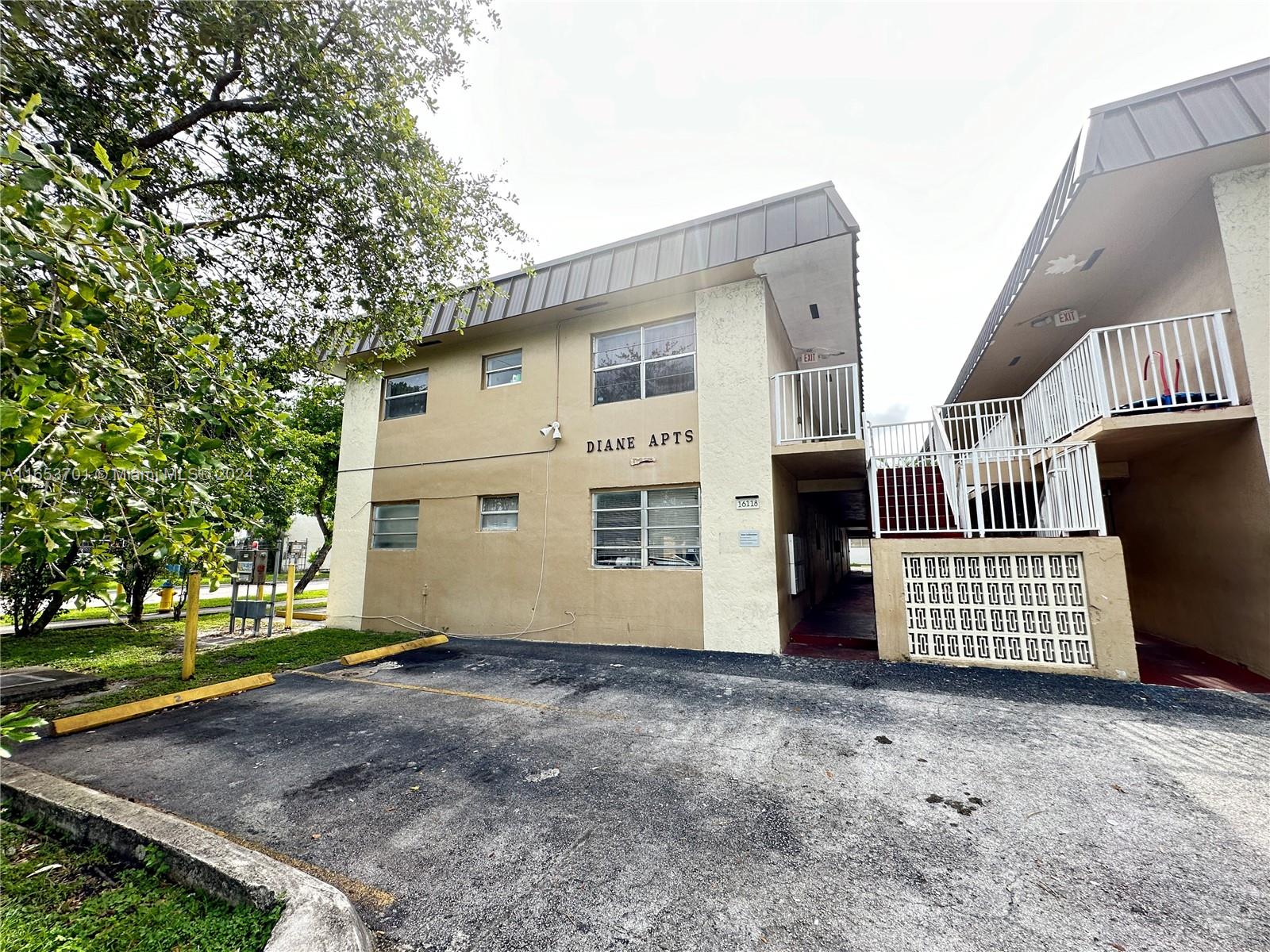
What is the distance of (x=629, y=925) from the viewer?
6.53 feet

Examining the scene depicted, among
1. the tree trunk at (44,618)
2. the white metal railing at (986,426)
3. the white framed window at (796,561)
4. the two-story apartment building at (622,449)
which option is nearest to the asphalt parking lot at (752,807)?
the two-story apartment building at (622,449)

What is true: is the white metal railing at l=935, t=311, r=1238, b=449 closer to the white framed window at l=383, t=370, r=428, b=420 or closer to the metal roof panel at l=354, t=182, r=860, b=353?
the metal roof panel at l=354, t=182, r=860, b=353

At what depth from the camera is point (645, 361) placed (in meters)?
8.41

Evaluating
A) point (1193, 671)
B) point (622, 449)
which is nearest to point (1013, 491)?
point (1193, 671)

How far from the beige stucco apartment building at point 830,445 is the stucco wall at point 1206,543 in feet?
0.14

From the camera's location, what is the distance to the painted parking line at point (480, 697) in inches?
180

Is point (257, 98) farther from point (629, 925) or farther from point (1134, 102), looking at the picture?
point (1134, 102)

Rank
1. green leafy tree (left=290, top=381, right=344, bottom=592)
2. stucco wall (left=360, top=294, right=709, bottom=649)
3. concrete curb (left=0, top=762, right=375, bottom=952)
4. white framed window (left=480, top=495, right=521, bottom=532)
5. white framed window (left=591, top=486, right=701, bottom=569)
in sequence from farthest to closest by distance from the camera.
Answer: green leafy tree (left=290, top=381, right=344, bottom=592) < white framed window (left=480, top=495, right=521, bottom=532) < stucco wall (left=360, top=294, right=709, bottom=649) < white framed window (left=591, top=486, right=701, bottom=569) < concrete curb (left=0, top=762, right=375, bottom=952)

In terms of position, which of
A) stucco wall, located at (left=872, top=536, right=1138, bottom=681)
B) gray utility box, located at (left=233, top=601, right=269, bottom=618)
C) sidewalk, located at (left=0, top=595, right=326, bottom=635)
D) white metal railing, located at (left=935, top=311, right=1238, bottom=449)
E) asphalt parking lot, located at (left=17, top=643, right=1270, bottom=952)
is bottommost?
sidewalk, located at (left=0, top=595, right=326, bottom=635)

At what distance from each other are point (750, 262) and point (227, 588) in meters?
23.6

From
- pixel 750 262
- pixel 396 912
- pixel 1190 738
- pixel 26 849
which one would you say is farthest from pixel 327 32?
pixel 1190 738

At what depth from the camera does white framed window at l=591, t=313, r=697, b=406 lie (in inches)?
320

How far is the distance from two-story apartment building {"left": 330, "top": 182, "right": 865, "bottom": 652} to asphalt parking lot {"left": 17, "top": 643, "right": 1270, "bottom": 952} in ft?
8.56

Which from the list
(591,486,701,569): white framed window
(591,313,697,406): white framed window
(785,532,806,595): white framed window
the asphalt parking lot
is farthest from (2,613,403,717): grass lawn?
(785,532,806,595): white framed window
